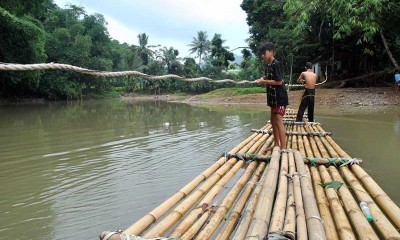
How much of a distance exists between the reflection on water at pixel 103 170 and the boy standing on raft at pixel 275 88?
1.12m

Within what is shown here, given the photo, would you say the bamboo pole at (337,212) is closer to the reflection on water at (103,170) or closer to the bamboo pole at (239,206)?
the bamboo pole at (239,206)

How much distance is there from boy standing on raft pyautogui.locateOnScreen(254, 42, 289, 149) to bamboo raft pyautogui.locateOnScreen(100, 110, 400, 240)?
0.64m

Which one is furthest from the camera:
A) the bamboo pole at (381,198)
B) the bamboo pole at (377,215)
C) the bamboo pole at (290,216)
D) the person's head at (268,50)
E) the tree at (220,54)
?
the tree at (220,54)

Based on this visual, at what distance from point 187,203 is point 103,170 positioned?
249cm

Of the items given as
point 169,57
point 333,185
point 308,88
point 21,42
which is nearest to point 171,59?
point 169,57

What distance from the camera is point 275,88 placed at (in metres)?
3.99

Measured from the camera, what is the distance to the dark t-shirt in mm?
3852

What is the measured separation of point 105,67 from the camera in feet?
111

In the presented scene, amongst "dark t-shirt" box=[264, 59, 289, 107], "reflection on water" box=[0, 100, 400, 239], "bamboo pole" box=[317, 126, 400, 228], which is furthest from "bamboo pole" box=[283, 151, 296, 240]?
"dark t-shirt" box=[264, 59, 289, 107]

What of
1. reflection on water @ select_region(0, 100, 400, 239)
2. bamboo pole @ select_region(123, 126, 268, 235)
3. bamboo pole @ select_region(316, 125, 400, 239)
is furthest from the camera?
reflection on water @ select_region(0, 100, 400, 239)

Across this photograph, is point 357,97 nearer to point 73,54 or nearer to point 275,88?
point 275,88

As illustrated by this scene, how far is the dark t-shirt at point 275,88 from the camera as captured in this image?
3.85m

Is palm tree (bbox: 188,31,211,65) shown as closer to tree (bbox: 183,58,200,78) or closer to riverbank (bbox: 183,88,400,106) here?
tree (bbox: 183,58,200,78)

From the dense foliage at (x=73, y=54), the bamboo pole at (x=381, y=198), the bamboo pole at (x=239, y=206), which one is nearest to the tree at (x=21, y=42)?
the dense foliage at (x=73, y=54)
